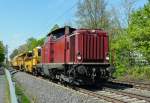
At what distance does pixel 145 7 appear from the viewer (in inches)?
1192

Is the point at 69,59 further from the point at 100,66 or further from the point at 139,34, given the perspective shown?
the point at 139,34

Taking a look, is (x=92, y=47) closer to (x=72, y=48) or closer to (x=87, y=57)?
(x=87, y=57)

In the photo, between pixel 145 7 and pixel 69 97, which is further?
pixel 145 7

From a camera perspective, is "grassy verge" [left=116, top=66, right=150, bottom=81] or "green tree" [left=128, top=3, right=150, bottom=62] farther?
"green tree" [left=128, top=3, right=150, bottom=62]

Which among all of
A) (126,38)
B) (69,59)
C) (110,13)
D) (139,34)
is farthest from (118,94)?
(110,13)

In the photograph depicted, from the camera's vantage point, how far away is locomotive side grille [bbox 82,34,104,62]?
21.3 m

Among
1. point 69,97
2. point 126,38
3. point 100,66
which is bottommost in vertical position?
point 69,97

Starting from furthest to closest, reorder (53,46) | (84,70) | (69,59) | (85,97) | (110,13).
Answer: (110,13) < (53,46) < (69,59) < (84,70) < (85,97)

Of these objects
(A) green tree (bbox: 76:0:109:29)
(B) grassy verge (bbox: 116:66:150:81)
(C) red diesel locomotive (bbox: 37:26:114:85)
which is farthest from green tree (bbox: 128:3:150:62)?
(A) green tree (bbox: 76:0:109:29)

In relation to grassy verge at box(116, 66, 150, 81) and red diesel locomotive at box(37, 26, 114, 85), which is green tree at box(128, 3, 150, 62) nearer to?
grassy verge at box(116, 66, 150, 81)

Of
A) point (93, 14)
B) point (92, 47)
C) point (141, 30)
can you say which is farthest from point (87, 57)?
point (93, 14)

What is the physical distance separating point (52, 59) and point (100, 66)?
7.00m

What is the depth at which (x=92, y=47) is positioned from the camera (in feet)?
70.6

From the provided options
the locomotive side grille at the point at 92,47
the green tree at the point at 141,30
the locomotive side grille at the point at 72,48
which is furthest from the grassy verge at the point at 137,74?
the locomotive side grille at the point at 72,48
